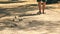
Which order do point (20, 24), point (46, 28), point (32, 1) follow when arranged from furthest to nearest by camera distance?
1. point (32, 1)
2. point (20, 24)
3. point (46, 28)

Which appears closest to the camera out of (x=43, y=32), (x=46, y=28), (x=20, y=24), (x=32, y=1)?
(x=43, y=32)

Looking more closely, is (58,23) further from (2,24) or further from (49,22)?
(2,24)

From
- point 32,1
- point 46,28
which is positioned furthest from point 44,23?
point 32,1

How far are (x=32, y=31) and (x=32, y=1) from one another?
805 cm

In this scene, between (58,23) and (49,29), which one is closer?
(49,29)

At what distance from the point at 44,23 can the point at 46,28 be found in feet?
2.34

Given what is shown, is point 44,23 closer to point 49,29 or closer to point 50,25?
point 50,25

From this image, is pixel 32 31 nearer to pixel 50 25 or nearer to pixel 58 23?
pixel 50 25

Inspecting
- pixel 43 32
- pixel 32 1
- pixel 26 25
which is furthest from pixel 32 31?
pixel 32 1

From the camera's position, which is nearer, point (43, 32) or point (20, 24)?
point (43, 32)

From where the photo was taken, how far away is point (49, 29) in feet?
21.0

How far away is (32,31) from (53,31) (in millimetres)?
655

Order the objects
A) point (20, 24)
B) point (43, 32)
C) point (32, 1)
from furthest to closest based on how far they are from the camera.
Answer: point (32, 1) < point (20, 24) < point (43, 32)

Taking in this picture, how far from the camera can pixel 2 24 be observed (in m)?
7.10
